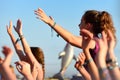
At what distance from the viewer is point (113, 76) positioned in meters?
Result: 2.85

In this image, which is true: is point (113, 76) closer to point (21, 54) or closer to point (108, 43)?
point (108, 43)

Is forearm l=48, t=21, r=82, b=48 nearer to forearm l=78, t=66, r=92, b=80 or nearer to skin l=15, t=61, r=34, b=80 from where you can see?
forearm l=78, t=66, r=92, b=80

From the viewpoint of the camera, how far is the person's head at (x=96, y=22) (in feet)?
13.8

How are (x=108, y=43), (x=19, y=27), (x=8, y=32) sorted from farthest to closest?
(x=8, y=32) → (x=19, y=27) → (x=108, y=43)

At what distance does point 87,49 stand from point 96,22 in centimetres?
86

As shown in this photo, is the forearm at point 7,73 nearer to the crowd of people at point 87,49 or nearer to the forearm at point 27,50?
the crowd of people at point 87,49

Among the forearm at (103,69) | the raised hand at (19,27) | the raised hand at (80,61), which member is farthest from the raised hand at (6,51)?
the raised hand at (19,27)

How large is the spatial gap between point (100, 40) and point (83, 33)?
7.7 inches

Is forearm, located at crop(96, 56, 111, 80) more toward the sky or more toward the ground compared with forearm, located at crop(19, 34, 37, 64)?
more toward the ground

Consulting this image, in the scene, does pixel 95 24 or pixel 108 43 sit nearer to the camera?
pixel 108 43

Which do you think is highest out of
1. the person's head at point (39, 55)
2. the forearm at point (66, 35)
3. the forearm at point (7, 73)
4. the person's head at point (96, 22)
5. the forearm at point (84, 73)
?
the person's head at point (96, 22)

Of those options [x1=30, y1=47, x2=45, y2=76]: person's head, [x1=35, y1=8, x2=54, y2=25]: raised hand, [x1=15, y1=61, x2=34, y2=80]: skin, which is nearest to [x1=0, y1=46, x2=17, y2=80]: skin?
[x1=15, y1=61, x2=34, y2=80]: skin

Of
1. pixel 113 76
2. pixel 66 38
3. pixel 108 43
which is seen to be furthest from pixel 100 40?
pixel 66 38

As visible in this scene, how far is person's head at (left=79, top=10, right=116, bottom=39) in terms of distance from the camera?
421 centimetres
